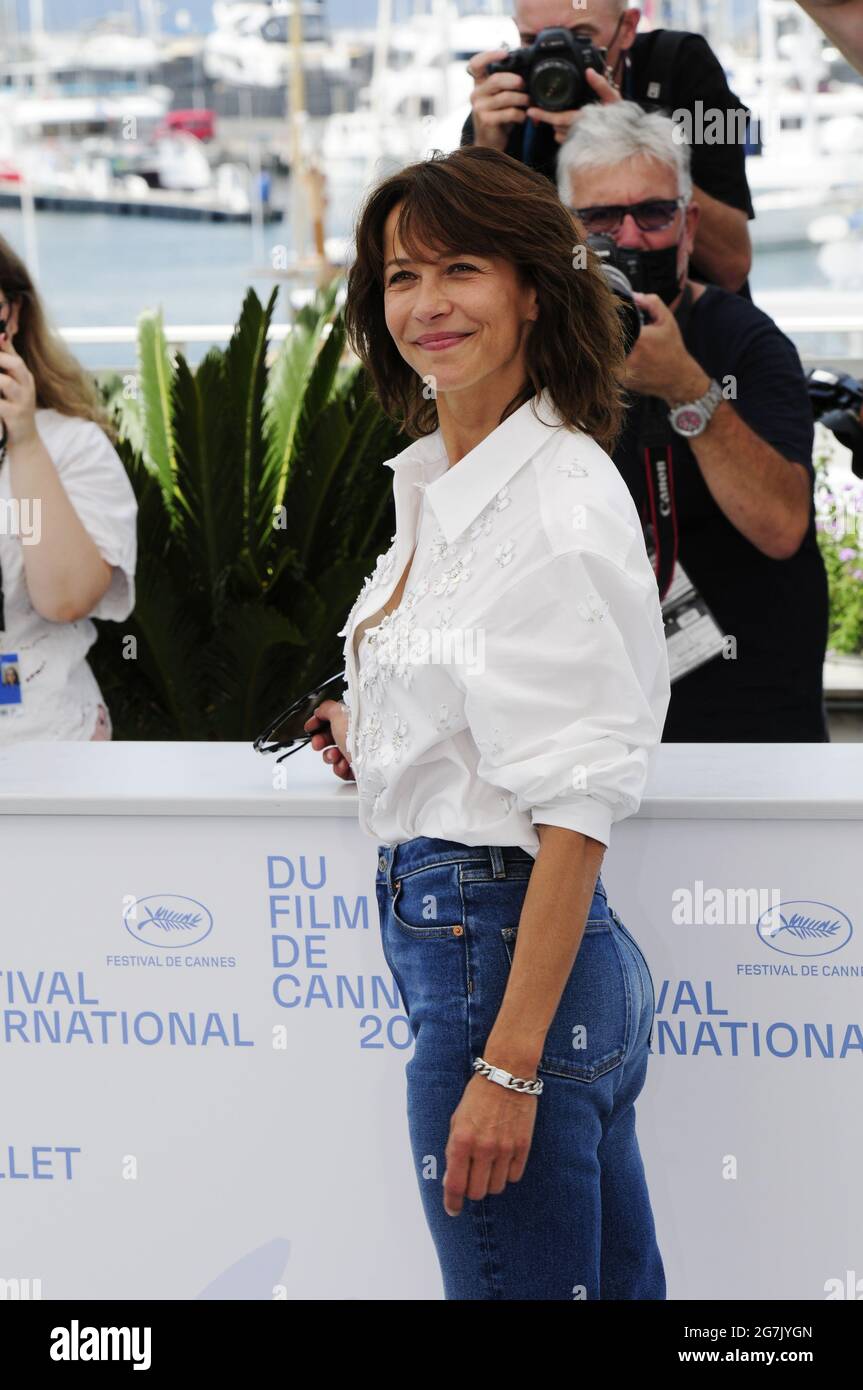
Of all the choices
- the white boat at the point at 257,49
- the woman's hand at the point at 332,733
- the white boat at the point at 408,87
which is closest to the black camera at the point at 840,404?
the woman's hand at the point at 332,733

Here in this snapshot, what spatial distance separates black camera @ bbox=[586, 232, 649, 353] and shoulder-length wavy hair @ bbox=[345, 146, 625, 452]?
751 mm

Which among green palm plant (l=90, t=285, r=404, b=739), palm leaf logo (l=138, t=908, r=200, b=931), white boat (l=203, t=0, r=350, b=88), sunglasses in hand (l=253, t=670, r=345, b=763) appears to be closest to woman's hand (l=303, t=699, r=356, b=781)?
sunglasses in hand (l=253, t=670, r=345, b=763)

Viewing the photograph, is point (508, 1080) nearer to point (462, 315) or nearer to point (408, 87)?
point (462, 315)

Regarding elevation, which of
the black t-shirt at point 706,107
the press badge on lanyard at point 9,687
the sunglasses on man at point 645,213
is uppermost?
the black t-shirt at point 706,107

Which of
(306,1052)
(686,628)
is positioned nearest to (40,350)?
(686,628)

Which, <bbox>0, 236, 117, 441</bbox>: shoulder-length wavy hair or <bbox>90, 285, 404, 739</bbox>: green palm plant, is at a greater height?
<bbox>0, 236, 117, 441</bbox>: shoulder-length wavy hair

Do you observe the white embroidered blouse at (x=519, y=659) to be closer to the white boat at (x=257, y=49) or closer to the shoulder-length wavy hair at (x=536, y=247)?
the shoulder-length wavy hair at (x=536, y=247)

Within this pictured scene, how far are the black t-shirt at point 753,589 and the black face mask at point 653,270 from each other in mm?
156

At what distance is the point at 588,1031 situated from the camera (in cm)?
167

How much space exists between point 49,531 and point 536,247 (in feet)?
4.59

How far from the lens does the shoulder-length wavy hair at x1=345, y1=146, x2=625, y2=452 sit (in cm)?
170

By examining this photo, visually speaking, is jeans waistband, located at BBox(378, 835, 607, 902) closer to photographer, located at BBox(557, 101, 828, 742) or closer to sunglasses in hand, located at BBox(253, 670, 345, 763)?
sunglasses in hand, located at BBox(253, 670, 345, 763)

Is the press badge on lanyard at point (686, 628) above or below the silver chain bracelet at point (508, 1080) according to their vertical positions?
above

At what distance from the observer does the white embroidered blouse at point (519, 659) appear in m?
1.60
